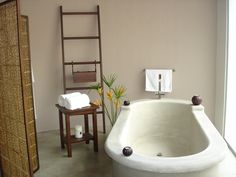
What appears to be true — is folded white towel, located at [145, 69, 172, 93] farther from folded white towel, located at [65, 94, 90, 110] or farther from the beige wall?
folded white towel, located at [65, 94, 90, 110]

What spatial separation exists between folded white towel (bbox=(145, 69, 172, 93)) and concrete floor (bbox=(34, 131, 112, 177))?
1095mm

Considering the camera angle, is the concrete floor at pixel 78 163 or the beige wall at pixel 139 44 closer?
the concrete floor at pixel 78 163

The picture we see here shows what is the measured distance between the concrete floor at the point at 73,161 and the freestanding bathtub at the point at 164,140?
1.33 ft

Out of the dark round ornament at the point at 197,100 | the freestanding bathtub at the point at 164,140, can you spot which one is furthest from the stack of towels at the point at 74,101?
the dark round ornament at the point at 197,100

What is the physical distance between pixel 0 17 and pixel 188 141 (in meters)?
2.64

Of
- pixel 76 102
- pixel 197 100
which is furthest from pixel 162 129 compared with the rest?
pixel 76 102

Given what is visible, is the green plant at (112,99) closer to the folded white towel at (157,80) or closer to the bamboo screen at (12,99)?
the folded white towel at (157,80)

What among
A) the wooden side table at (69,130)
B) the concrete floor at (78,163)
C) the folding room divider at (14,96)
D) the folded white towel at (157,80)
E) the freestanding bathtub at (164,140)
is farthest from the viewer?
the folded white towel at (157,80)

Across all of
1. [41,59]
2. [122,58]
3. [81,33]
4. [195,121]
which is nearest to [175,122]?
[195,121]

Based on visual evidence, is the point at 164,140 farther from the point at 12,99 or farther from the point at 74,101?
the point at 12,99

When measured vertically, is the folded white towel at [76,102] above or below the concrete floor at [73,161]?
above

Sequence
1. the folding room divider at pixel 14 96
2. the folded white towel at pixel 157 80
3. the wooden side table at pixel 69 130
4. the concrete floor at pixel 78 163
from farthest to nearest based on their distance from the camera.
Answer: the folded white towel at pixel 157 80
the wooden side table at pixel 69 130
the concrete floor at pixel 78 163
the folding room divider at pixel 14 96

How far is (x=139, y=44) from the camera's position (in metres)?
4.43

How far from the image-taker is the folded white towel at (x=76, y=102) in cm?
347
